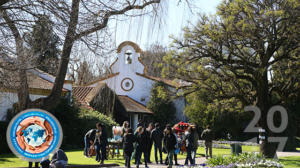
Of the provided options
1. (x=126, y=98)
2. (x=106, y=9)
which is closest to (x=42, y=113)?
(x=106, y=9)

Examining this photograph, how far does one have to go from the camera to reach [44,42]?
660 cm

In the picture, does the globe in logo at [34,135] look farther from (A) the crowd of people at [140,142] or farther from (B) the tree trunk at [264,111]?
(B) the tree trunk at [264,111]

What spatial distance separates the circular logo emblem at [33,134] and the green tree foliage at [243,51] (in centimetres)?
977

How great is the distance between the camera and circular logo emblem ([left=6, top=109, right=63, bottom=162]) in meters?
6.33

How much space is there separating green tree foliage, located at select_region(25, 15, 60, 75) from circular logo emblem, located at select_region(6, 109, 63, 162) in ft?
4.17

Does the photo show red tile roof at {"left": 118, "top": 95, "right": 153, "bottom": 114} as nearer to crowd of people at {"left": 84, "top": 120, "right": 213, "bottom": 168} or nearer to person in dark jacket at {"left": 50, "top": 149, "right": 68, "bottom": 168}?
crowd of people at {"left": 84, "top": 120, "right": 213, "bottom": 168}

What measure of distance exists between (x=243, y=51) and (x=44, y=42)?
1499cm

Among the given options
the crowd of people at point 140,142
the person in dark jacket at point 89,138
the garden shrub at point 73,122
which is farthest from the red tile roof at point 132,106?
the crowd of people at point 140,142

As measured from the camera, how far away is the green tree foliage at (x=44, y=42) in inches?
227

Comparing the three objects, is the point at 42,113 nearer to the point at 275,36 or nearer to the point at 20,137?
the point at 20,137

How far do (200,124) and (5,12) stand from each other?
3163cm

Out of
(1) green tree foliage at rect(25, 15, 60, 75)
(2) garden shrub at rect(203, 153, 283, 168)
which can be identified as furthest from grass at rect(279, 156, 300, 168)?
(1) green tree foliage at rect(25, 15, 60, 75)

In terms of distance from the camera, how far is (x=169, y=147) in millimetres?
15328

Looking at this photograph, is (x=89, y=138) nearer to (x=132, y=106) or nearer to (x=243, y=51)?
(x=243, y=51)
